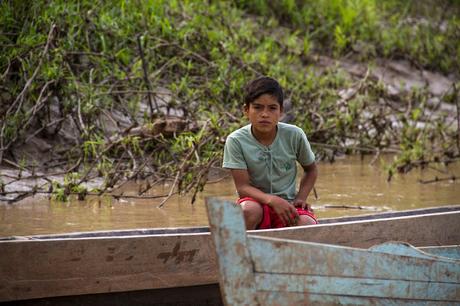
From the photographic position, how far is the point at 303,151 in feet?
13.6

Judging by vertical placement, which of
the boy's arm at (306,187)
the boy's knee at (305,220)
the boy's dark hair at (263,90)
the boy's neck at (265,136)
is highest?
the boy's dark hair at (263,90)

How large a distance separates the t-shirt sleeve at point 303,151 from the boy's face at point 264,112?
206 mm

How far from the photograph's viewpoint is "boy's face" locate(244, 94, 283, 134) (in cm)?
393

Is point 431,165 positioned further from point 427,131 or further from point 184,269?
point 184,269

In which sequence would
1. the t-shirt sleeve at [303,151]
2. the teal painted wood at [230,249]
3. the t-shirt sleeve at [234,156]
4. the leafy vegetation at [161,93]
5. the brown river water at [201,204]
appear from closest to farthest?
the teal painted wood at [230,249] → the t-shirt sleeve at [234,156] → the t-shirt sleeve at [303,151] → the brown river water at [201,204] → the leafy vegetation at [161,93]

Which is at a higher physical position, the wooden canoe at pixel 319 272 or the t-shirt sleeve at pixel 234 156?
the t-shirt sleeve at pixel 234 156

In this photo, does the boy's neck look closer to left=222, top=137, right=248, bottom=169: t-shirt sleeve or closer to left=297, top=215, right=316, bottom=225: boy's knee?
left=222, top=137, right=248, bottom=169: t-shirt sleeve

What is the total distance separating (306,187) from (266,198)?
1.07 ft

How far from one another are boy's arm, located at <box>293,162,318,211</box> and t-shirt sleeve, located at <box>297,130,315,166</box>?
0.05 m

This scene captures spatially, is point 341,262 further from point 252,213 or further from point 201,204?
point 201,204

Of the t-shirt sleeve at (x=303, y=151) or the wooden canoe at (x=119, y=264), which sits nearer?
the wooden canoe at (x=119, y=264)

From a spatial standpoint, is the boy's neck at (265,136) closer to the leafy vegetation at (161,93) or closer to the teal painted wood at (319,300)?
the teal painted wood at (319,300)

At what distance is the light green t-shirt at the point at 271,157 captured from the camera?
13.3ft

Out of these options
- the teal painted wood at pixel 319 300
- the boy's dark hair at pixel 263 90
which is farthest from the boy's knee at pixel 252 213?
the teal painted wood at pixel 319 300
